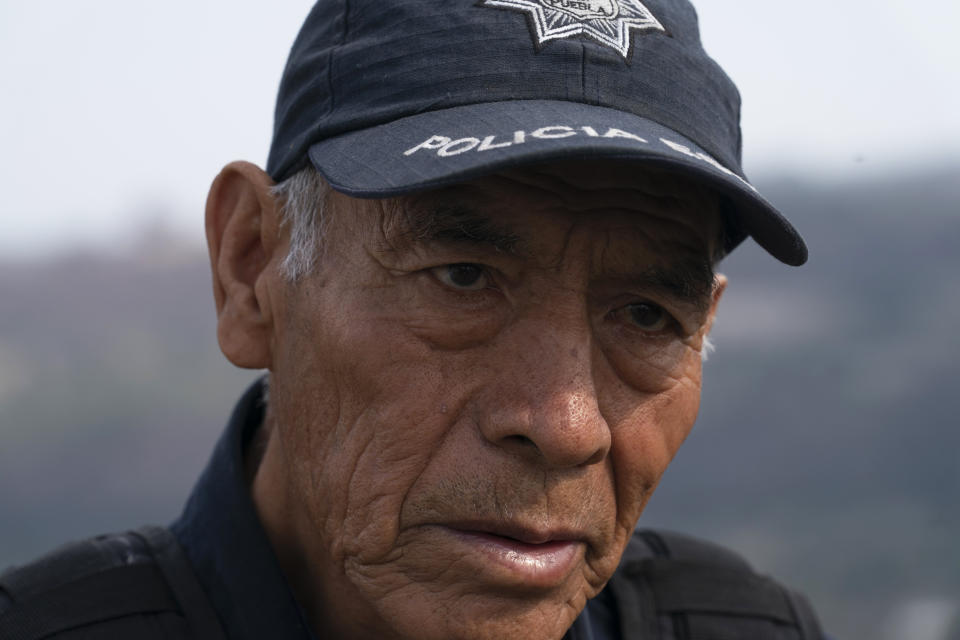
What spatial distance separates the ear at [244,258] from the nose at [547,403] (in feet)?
1.85

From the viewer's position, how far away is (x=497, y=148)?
161 cm

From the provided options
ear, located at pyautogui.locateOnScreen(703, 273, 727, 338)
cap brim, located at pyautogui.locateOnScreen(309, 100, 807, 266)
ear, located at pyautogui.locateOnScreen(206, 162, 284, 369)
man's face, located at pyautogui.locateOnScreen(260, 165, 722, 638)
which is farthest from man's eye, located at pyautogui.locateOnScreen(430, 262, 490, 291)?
ear, located at pyautogui.locateOnScreen(703, 273, 727, 338)

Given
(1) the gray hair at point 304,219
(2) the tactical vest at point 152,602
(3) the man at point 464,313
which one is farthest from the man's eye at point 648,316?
(2) the tactical vest at point 152,602

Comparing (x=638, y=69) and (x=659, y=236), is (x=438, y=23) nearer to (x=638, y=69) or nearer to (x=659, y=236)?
(x=638, y=69)

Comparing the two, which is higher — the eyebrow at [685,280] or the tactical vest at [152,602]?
the eyebrow at [685,280]

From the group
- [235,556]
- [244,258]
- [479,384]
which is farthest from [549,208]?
[235,556]

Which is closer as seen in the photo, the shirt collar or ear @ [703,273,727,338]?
the shirt collar

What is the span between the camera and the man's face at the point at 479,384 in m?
1.73

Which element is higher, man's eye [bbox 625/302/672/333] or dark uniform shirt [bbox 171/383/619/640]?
man's eye [bbox 625/302/672/333]

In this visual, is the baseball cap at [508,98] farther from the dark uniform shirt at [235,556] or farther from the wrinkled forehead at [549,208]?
the dark uniform shirt at [235,556]

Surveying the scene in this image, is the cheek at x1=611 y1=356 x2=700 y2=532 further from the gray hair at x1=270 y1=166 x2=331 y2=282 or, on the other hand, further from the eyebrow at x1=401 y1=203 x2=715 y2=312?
the gray hair at x1=270 y1=166 x2=331 y2=282

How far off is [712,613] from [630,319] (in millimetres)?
1023

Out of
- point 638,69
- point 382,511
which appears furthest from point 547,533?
point 638,69

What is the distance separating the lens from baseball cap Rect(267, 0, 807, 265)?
1635 mm
